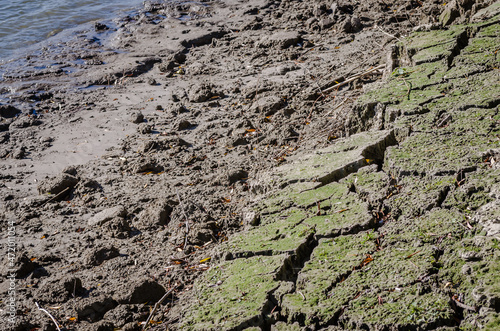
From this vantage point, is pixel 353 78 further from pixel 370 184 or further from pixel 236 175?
pixel 370 184

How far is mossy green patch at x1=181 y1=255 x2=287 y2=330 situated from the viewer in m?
2.55

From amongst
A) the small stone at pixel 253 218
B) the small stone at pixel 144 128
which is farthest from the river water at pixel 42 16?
the small stone at pixel 253 218

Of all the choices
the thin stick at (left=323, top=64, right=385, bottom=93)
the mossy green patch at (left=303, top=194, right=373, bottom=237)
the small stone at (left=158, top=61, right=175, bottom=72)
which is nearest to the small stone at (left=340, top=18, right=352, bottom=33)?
the thin stick at (left=323, top=64, right=385, bottom=93)

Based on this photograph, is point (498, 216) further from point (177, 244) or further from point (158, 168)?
point (158, 168)

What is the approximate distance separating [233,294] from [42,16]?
1377cm

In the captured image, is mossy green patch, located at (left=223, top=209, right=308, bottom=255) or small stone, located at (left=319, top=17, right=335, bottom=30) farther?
small stone, located at (left=319, top=17, right=335, bottom=30)

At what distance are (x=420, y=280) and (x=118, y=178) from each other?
15.4 ft

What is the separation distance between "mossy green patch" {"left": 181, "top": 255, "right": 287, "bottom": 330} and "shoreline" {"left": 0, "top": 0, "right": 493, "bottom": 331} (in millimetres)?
29

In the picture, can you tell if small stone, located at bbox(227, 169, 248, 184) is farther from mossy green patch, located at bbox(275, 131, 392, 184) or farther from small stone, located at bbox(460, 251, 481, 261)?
small stone, located at bbox(460, 251, 481, 261)

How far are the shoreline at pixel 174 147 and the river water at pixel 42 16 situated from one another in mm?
1725

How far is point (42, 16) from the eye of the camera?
1374cm

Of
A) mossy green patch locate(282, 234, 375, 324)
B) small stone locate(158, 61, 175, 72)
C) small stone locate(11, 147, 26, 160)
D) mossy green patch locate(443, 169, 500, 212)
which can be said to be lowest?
small stone locate(11, 147, 26, 160)

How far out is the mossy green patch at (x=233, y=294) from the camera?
2551 mm

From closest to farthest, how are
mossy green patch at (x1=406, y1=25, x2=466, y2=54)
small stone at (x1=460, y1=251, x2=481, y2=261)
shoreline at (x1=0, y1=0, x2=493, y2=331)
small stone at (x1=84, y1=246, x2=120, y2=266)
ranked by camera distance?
small stone at (x1=460, y1=251, x2=481, y2=261)
shoreline at (x1=0, y1=0, x2=493, y2=331)
small stone at (x1=84, y1=246, x2=120, y2=266)
mossy green patch at (x1=406, y1=25, x2=466, y2=54)
